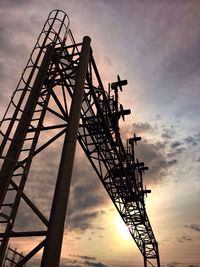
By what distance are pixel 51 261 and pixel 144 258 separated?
21.7m

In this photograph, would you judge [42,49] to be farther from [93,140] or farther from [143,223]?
[143,223]

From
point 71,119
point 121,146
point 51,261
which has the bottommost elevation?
point 51,261

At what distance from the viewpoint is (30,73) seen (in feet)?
24.7

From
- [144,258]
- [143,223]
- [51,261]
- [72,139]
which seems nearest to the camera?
[51,261]

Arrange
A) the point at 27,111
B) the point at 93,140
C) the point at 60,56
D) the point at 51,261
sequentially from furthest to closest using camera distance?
the point at 93,140 → the point at 60,56 → the point at 27,111 → the point at 51,261

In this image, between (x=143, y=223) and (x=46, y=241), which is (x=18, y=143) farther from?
(x=143, y=223)

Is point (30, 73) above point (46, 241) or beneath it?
above

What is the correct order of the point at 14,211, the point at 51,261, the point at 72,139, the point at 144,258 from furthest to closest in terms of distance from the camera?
the point at 144,258, the point at 72,139, the point at 14,211, the point at 51,261

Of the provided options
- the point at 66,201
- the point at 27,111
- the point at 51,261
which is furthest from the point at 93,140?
the point at 51,261

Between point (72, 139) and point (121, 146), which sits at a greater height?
point (121, 146)

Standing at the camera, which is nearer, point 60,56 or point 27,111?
point 27,111

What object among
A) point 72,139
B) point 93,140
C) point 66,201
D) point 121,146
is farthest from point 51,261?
point 121,146

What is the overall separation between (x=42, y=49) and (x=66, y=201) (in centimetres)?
479

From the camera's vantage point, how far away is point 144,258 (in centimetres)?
2417
